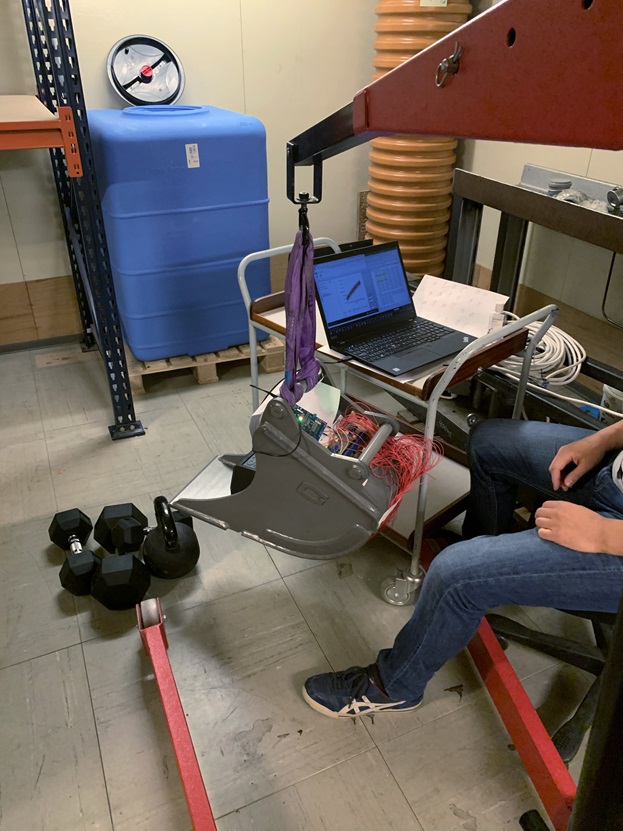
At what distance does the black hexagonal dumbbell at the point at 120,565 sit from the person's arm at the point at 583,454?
1216 mm

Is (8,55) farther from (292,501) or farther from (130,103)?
(292,501)

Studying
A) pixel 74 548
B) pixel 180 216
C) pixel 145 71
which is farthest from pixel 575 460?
pixel 145 71

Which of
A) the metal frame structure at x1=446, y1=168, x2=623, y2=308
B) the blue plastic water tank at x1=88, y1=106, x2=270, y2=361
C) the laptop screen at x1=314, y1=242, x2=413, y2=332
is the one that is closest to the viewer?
the laptop screen at x1=314, y1=242, x2=413, y2=332

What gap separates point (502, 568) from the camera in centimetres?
121

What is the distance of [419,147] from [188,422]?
1.94 metres

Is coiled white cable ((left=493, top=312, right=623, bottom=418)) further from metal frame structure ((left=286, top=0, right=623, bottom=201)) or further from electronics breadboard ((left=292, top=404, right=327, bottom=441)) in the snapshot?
metal frame structure ((left=286, top=0, right=623, bottom=201))

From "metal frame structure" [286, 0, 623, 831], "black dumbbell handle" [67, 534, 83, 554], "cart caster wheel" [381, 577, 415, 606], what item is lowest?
"cart caster wheel" [381, 577, 415, 606]

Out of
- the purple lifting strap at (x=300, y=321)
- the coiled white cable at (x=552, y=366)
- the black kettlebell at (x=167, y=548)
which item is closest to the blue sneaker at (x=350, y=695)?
the black kettlebell at (x=167, y=548)

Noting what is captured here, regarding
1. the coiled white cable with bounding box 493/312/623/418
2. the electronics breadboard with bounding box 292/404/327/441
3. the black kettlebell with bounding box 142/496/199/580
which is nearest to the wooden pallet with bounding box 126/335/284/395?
the black kettlebell with bounding box 142/496/199/580

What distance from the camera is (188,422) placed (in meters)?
2.79

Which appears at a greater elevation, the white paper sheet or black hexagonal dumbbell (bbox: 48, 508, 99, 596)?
the white paper sheet

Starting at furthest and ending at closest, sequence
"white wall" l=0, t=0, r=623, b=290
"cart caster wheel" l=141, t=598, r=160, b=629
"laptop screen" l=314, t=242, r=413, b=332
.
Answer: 1. "white wall" l=0, t=0, r=623, b=290
2. "laptop screen" l=314, t=242, r=413, b=332
3. "cart caster wheel" l=141, t=598, r=160, b=629

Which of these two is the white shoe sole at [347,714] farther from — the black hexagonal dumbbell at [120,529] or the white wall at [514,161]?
the white wall at [514,161]

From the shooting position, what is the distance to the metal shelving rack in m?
2.01
